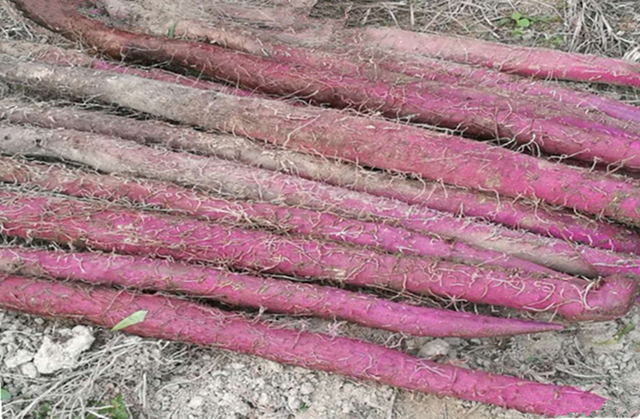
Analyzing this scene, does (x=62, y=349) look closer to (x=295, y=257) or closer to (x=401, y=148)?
(x=295, y=257)

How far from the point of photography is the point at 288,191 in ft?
8.46

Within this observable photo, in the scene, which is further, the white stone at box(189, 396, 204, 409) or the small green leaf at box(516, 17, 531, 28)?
the small green leaf at box(516, 17, 531, 28)

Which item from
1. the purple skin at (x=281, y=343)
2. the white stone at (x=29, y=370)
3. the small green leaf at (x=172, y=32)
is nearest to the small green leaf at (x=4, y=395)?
the white stone at (x=29, y=370)

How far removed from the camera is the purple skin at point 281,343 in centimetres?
220

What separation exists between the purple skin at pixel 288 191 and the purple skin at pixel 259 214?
0.05 metres

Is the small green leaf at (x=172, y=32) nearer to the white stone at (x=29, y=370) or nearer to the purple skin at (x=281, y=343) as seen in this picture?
the purple skin at (x=281, y=343)

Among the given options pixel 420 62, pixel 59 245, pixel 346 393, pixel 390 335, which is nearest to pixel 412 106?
pixel 420 62

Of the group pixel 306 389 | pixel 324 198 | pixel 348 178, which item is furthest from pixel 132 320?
pixel 348 178

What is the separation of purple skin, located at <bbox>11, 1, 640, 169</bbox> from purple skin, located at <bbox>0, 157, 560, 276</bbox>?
507 mm

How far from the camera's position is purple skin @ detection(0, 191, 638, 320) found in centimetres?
234

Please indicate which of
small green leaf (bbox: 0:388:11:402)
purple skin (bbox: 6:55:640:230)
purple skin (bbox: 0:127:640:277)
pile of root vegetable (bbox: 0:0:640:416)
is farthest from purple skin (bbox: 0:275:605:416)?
purple skin (bbox: 6:55:640:230)

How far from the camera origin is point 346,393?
7.52ft

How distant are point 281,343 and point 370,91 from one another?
3.40 feet

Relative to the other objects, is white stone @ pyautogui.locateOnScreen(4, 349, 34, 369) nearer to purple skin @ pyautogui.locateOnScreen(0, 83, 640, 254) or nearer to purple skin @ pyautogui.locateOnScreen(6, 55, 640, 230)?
purple skin @ pyautogui.locateOnScreen(0, 83, 640, 254)
